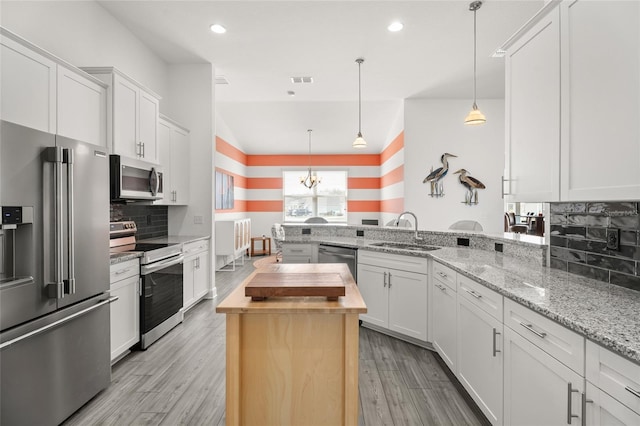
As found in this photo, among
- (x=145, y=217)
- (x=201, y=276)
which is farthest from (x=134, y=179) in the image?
(x=201, y=276)

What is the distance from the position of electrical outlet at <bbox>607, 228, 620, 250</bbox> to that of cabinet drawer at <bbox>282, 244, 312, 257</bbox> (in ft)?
9.21

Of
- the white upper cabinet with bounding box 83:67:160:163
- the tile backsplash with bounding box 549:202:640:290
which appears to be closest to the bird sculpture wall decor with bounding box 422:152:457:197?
the tile backsplash with bounding box 549:202:640:290

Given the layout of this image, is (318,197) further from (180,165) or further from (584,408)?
(584,408)

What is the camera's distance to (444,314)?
2461 millimetres

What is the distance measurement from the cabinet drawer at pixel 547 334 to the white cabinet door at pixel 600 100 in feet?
1.94

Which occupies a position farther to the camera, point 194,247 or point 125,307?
point 194,247

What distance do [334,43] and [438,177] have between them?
3.08 m

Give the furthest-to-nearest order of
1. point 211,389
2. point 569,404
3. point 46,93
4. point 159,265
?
point 159,265, point 211,389, point 46,93, point 569,404

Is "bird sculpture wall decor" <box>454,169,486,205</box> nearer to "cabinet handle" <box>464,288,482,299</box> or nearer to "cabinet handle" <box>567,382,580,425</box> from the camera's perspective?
"cabinet handle" <box>464,288,482,299</box>

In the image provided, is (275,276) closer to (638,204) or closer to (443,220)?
(638,204)

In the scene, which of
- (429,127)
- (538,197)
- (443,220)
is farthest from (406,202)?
(538,197)

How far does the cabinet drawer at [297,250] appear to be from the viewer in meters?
3.90

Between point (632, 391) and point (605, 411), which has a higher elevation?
point (632, 391)

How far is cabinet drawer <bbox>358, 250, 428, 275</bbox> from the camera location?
281cm
